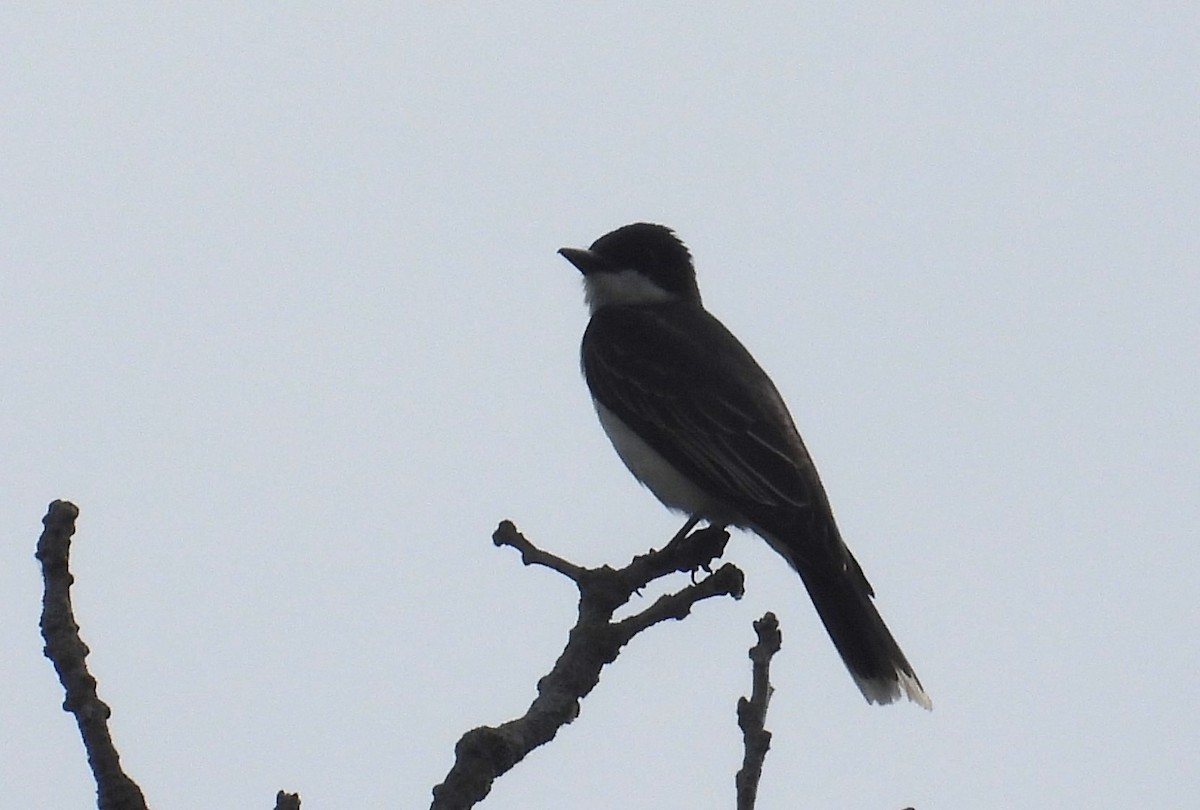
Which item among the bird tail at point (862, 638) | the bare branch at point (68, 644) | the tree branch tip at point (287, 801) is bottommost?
the tree branch tip at point (287, 801)

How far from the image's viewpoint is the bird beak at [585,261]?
11430mm

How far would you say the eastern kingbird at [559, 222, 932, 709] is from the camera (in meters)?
8.49

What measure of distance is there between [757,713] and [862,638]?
4119mm

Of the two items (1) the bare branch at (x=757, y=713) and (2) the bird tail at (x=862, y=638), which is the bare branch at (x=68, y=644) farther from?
(2) the bird tail at (x=862, y=638)

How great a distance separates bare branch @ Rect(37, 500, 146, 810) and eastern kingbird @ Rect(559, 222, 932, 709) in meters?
5.11

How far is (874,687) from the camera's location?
8250 millimetres

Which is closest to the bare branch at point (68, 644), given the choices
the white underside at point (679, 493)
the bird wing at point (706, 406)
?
the white underside at point (679, 493)

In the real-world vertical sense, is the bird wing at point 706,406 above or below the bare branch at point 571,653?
above

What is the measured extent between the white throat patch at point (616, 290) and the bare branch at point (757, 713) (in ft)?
22.0

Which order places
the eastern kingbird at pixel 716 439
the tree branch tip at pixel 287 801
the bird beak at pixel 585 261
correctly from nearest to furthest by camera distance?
the tree branch tip at pixel 287 801 < the eastern kingbird at pixel 716 439 < the bird beak at pixel 585 261

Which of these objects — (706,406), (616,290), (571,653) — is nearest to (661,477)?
(706,406)

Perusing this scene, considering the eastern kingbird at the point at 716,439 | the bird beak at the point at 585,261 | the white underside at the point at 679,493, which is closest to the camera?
the white underside at the point at 679,493

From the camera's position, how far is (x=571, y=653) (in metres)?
5.12

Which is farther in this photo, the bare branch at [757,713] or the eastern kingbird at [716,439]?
the eastern kingbird at [716,439]
